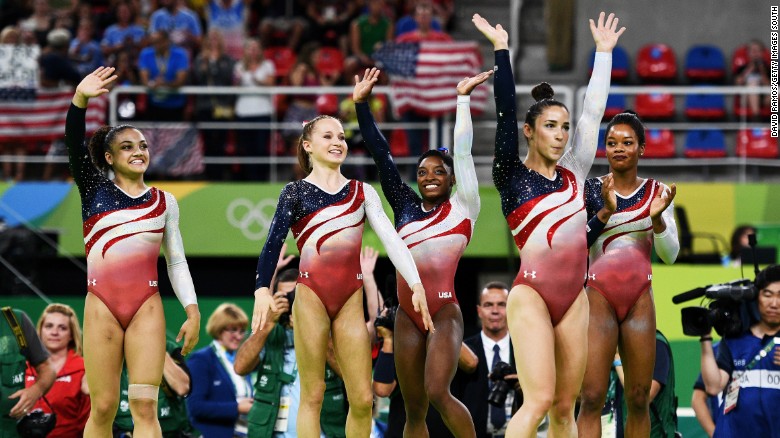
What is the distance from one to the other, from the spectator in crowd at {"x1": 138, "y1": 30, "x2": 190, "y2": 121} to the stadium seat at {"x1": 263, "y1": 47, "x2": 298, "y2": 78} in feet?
4.63

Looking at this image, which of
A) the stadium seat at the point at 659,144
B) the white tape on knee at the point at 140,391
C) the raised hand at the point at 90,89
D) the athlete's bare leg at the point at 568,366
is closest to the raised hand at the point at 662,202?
the athlete's bare leg at the point at 568,366

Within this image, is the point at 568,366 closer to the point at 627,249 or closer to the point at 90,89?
the point at 627,249

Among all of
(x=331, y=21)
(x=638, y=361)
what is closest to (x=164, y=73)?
(x=331, y=21)

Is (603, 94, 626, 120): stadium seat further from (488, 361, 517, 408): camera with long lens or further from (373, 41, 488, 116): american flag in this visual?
(488, 361, 517, 408): camera with long lens

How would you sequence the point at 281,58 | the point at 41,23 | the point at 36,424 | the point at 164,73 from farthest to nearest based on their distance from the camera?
1. the point at 281,58
2. the point at 41,23
3. the point at 164,73
4. the point at 36,424

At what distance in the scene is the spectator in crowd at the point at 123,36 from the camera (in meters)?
14.1

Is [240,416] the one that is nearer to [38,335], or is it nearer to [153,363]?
[38,335]

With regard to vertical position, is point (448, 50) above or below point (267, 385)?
above

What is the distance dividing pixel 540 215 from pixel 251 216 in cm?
624

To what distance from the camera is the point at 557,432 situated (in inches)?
263

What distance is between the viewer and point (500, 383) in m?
8.14

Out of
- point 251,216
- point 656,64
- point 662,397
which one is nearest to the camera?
point 662,397

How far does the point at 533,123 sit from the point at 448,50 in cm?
610

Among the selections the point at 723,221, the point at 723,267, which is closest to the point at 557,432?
the point at 723,267
